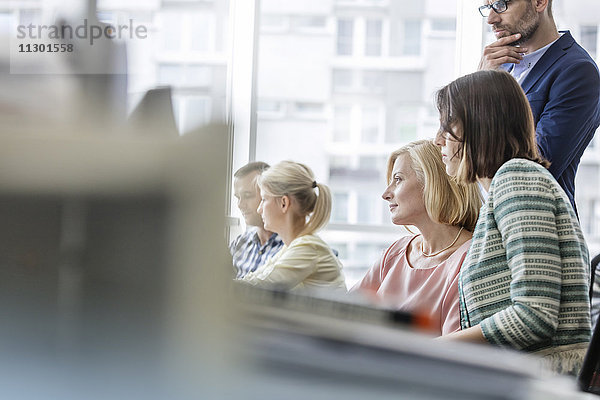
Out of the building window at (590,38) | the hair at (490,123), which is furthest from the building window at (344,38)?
the hair at (490,123)

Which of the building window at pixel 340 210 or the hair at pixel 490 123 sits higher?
the hair at pixel 490 123

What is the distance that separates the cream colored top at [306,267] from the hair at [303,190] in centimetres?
9

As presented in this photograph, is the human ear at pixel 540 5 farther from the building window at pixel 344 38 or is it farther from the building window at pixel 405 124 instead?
the building window at pixel 344 38

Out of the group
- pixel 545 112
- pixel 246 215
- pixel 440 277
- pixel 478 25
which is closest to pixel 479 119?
pixel 440 277

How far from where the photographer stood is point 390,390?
0.29 m

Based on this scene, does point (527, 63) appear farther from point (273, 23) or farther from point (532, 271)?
point (273, 23)

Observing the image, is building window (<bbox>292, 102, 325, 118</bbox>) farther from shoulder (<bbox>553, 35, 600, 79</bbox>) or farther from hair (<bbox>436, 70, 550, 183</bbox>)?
hair (<bbox>436, 70, 550, 183</bbox>)

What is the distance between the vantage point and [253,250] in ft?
8.87

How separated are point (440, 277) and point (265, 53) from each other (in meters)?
2.57

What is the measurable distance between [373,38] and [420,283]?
2.53m

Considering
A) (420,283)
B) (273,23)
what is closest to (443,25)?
(273,23)

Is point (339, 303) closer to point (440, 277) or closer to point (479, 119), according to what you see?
point (479, 119)

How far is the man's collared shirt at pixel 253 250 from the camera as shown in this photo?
2600 mm

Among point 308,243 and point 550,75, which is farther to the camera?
point 308,243
